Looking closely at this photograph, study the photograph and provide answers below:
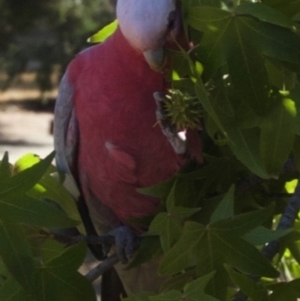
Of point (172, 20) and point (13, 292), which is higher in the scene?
point (172, 20)

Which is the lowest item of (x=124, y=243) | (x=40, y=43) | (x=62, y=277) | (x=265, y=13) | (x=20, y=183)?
(x=40, y=43)

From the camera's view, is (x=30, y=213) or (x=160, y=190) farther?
(x=160, y=190)

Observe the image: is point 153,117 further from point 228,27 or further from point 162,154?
point 228,27

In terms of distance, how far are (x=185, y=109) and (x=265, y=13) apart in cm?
13

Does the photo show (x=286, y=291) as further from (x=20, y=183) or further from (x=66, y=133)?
(x=66, y=133)

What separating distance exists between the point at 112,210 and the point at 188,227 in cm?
49

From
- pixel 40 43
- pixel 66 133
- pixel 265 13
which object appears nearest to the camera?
pixel 265 13

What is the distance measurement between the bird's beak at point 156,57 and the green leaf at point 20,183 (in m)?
0.16

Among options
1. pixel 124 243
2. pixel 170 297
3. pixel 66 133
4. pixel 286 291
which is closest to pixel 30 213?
pixel 170 297

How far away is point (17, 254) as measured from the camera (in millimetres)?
557

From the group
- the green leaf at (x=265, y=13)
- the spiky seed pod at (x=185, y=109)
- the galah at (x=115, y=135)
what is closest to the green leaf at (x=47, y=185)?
the galah at (x=115, y=135)

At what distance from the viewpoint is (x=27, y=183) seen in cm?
56

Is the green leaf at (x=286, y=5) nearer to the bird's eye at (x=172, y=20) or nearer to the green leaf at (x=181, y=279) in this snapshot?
the bird's eye at (x=172, y=20)

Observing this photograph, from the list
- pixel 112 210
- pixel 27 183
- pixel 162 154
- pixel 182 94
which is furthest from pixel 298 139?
pixel 112 210
